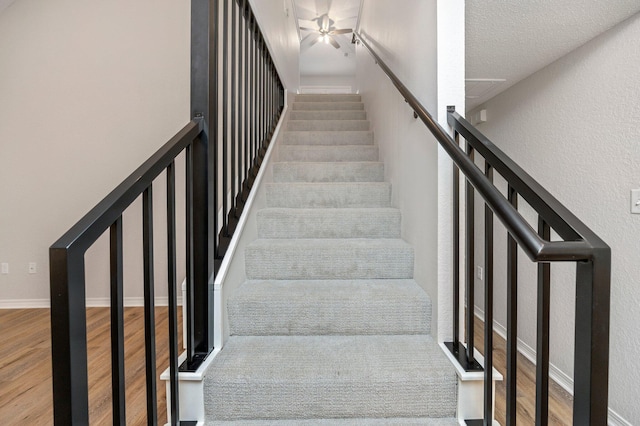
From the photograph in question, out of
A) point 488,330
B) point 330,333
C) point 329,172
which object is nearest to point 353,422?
point 330,333

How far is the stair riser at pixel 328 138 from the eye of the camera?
3.07m

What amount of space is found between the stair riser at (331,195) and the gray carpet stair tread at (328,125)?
127 centimetres

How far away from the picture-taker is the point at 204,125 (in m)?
1.20

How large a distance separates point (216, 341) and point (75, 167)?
2.69 metres

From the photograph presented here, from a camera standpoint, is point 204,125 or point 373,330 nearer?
point 204,125

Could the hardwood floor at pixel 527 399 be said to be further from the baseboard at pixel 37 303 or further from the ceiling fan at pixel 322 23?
the ceiling fan at pixel 322 23

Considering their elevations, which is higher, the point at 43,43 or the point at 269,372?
the point at 43,43

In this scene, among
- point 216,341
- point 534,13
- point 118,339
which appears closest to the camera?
point 118,339

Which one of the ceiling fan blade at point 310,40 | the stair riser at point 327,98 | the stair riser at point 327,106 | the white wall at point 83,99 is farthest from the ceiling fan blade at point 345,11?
the white wall at point 83,99

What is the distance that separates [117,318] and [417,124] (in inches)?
57.7

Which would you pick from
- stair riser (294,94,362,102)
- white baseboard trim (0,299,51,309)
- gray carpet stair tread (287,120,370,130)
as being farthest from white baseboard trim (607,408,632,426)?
white baseboard trim (0,299,51,309)

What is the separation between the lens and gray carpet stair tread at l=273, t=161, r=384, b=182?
8.20ft

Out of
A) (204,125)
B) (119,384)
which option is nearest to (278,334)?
(119,384)

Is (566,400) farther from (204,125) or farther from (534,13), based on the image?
(204,125)
